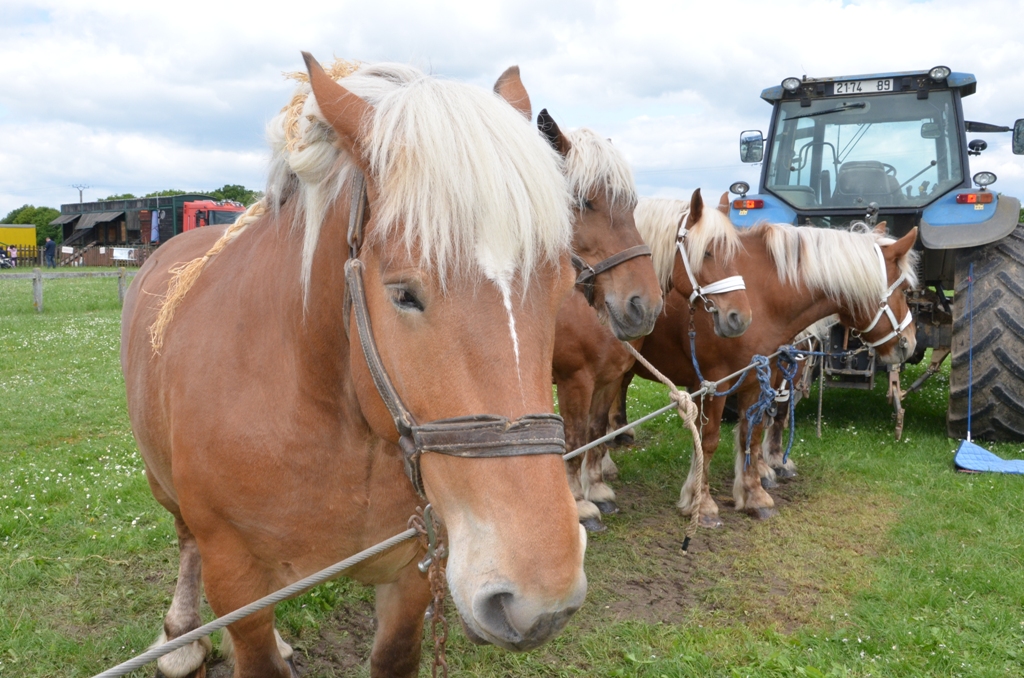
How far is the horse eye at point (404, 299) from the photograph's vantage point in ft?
4.57

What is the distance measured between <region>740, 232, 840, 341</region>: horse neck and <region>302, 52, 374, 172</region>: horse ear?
158 inches

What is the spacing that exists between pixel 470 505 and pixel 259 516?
31.9 inches

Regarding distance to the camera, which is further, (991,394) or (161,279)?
(991,394)

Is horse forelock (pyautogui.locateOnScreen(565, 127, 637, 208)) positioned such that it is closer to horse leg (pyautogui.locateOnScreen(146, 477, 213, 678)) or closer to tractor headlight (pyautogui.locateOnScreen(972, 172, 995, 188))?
horse leg (pyautogui.locateOnScreen(146, 477, 213, 678))

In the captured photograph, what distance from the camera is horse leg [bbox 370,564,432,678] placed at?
2.20 metres

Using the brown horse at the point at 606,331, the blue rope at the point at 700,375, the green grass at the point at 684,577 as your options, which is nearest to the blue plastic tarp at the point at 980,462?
the green grass at the point at 684,577

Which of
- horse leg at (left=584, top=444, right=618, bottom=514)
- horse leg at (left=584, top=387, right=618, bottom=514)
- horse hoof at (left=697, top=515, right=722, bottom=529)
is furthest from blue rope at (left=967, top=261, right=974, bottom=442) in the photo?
horse leg at (left=584, top=444, right=618, bottom=514)

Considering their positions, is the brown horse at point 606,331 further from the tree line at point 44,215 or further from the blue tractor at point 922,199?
the tree line at point 44,215

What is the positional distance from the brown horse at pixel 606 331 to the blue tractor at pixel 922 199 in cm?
195

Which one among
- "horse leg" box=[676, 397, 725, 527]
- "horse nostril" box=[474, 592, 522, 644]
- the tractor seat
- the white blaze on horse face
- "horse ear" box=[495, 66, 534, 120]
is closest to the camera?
"horse nostril" box=[474, 592, 522, 644]

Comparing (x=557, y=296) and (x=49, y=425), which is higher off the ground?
(x=557, y=296)

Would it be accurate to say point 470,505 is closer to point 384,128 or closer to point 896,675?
point 384,128

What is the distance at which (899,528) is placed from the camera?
448 cm

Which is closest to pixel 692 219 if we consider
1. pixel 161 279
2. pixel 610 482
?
pixel 610 482
